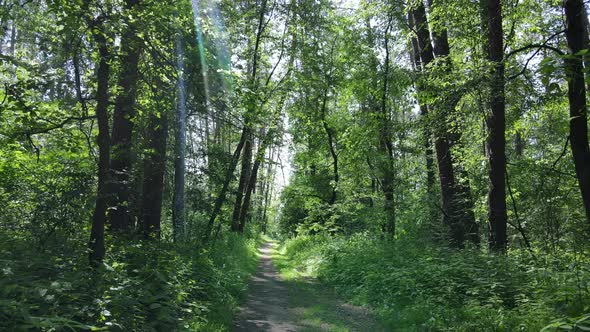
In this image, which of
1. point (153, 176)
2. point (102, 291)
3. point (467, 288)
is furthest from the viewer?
point (153, 176)

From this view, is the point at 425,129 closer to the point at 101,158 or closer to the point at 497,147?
the point at 497,147

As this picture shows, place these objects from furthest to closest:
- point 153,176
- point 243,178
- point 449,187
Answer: point 243,178 → point 449,187 → point 153,176

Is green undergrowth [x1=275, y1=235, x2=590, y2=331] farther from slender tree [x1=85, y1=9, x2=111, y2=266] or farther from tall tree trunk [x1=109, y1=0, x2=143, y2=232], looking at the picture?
tall tree trunk [x1=109, y1=0, x2=143, y2=232]

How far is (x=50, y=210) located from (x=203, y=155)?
558cm

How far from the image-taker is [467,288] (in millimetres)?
6918

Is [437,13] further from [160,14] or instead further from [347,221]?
[347,221]

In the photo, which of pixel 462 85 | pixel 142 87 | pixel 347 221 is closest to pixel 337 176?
pixel 347 221

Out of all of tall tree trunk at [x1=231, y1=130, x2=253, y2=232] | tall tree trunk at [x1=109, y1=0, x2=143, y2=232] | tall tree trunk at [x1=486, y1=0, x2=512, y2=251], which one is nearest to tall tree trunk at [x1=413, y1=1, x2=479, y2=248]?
tall tree trunk at [x1=486, y1=0, x2=512, y2=251]

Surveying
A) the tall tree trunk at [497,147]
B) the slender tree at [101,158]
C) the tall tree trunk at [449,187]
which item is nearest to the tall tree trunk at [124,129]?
the slender tree at [101,158]

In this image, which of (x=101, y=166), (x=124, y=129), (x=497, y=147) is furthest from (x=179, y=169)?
(x=497, y=147)

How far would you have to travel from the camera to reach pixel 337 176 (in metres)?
20.9

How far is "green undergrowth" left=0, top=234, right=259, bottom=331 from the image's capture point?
3.24 meters

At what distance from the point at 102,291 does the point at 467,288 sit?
596 cm

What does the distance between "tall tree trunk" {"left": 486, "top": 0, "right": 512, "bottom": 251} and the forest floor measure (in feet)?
11.0
